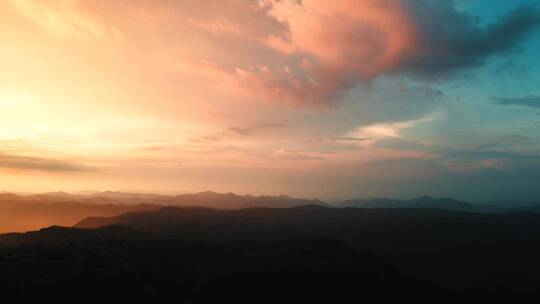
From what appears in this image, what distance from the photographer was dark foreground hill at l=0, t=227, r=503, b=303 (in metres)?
113

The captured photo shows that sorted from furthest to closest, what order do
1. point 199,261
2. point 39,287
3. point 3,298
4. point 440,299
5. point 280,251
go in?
1. point 280,251
2. point 199,261
3. point 440,299
4. point 39,287
5. point 3,298

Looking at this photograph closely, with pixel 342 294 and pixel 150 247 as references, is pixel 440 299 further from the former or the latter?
pixel 150 247

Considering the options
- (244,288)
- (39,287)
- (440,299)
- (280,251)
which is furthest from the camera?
(280,251)

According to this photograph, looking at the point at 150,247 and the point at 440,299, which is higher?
the point at 150,247

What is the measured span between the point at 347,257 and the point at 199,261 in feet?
219

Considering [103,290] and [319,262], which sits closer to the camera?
[103,290]

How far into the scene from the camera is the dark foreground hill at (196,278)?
371 ft

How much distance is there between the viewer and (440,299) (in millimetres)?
132625

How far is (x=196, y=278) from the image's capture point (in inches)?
5172

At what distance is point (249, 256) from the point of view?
552 feet

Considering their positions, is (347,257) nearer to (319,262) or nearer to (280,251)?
(319,262)

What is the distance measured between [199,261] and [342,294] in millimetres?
59644

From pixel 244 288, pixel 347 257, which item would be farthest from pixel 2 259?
pixel 347 257

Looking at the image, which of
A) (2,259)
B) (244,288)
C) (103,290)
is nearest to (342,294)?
(244,288)
